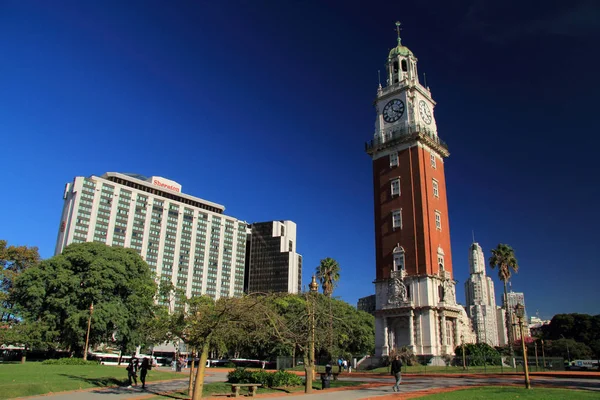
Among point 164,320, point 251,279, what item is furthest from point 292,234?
point 164,320

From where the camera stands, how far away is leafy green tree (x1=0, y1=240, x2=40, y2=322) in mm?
54781

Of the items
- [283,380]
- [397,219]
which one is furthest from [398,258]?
[283,380]

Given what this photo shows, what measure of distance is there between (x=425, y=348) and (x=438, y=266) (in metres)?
10.2

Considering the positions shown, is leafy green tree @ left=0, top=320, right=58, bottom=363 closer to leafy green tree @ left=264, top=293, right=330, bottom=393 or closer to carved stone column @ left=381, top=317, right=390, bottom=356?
leafy green tree @ left=264, top=293, right=330, bottom=393

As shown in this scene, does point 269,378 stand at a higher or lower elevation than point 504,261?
lower

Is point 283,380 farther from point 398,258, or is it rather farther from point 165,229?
point 165,229

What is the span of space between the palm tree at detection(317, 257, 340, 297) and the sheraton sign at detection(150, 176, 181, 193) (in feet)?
294

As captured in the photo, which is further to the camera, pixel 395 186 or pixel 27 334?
pixel 395 186

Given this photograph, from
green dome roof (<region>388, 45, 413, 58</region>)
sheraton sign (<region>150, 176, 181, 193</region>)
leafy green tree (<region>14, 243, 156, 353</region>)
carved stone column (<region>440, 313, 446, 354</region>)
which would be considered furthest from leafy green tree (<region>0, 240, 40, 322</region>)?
sheraton sign (<region>150, 176, 181, 193</region>)

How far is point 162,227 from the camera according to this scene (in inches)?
5364

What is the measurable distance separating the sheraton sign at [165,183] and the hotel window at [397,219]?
9668cm

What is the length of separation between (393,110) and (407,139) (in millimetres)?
6482

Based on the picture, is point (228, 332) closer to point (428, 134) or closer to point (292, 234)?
point (428, 134)

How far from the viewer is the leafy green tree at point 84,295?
52.4 metres
